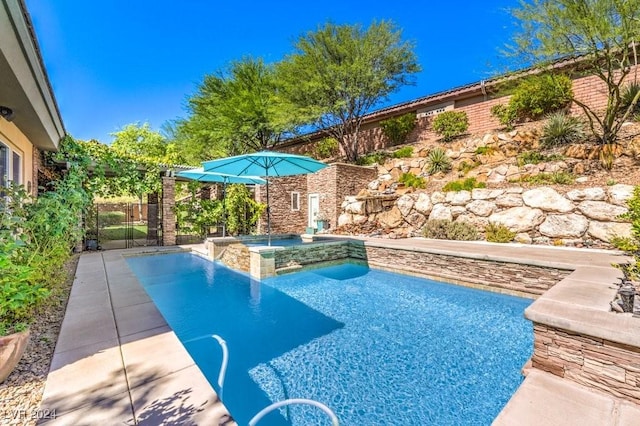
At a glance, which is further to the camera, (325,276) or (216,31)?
(216,31)

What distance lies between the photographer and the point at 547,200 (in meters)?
9.76

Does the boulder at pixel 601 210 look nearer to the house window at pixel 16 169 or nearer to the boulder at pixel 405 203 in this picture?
the boulder at pixel 405 203

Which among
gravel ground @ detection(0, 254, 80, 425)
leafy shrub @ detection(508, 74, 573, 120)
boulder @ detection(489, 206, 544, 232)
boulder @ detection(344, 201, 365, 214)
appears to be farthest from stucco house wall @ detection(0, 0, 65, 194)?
leafy shrub @ detection(508, 74, 573, 120)

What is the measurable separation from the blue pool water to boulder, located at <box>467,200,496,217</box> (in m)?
4.81

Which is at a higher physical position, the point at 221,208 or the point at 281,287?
the point at 221,208

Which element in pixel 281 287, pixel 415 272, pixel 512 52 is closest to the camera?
pixel 281 287

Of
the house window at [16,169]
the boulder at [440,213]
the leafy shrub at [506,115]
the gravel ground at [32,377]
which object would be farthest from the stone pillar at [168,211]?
the leafy shrub at [506,115]

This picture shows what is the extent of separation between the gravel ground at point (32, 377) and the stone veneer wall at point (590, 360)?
15.1ft

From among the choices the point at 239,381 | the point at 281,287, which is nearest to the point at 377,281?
the point at 281,287

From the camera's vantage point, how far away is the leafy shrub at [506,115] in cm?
1370

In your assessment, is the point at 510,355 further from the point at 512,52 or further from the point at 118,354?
the point at 512,52

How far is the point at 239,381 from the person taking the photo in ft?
11.5

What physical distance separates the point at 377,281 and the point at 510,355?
4.06 metres

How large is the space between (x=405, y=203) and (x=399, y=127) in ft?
20.6
